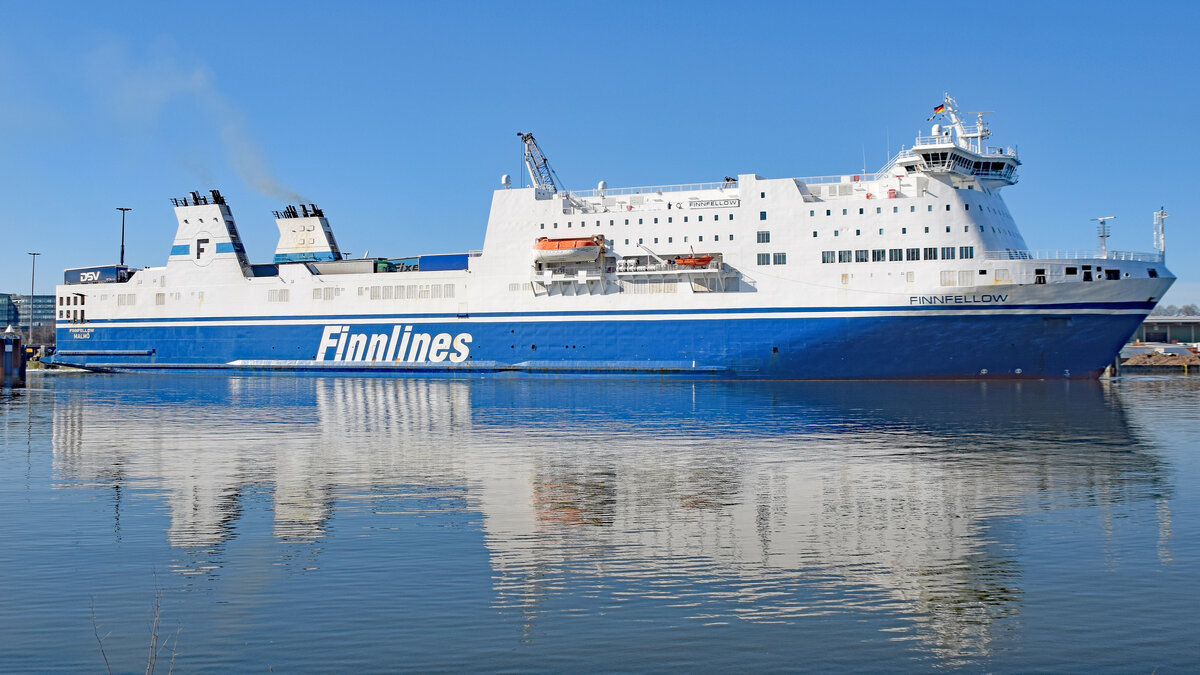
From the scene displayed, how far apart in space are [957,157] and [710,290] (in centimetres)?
1186

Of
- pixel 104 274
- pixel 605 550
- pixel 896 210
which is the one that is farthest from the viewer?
pixel 104 274

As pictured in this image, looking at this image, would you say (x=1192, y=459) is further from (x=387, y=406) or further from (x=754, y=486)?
(x=387, y=406)

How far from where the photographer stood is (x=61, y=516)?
12.4m

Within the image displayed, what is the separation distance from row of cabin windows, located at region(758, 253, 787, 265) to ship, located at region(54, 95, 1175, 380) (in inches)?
2.5

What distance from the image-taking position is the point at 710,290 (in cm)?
4403

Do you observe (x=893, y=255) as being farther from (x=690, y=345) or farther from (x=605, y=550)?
(x=605, y=550)

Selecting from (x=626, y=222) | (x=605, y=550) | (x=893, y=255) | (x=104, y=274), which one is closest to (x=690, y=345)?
(x=626, y=222)

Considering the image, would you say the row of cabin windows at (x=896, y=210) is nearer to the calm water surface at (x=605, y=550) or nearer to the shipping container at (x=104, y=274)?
the calm water surface at (x=605, y=550)

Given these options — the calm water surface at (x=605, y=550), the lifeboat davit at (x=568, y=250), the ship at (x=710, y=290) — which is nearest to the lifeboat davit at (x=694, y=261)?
the ship at (x=710, y=290)

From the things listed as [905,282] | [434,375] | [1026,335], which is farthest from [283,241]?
[1026,335]

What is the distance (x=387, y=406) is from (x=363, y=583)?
2347 centimetres

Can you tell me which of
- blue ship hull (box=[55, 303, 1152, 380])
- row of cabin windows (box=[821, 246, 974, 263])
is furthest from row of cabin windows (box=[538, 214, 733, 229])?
row of cabin windows (box=[821, 246, 974, 263])

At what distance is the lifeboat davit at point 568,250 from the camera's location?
45688 mm

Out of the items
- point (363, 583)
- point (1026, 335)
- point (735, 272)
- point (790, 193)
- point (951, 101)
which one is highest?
point (951, 101)
